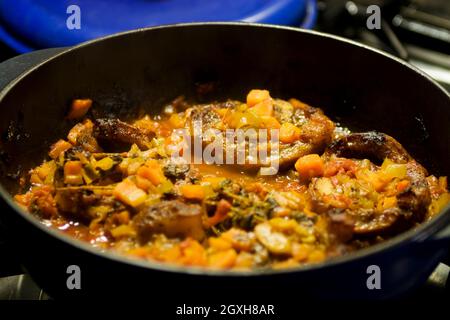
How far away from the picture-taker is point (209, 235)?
2.12 m

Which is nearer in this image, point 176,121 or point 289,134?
point 289,134

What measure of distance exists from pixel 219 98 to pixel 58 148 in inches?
39.9

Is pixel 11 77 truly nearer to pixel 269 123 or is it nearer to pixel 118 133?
pixel 118 133

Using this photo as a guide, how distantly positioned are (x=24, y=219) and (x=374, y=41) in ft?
11.9

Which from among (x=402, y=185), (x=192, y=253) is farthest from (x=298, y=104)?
(x=192, y=253)

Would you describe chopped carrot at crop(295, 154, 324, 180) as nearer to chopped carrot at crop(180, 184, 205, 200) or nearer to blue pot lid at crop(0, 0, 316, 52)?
chopped carrot at crop(180, 184, 205, 200)

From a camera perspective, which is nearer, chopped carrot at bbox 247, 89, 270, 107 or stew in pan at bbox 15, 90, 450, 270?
stew in pan at bbox 15, 90, 450, 270

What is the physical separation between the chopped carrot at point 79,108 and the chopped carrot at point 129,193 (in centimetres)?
76

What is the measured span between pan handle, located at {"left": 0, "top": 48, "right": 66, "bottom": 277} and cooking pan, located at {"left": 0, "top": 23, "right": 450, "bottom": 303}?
6 cm

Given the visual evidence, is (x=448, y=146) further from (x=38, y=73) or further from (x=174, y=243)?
(x=38, y=73)

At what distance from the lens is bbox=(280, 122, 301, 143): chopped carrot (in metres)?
2.72

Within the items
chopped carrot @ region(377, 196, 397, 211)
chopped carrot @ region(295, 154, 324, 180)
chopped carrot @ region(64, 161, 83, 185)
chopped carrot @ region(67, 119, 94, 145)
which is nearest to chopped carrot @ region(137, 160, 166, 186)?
chopped carrot @ region(64, 161, 83, 185)

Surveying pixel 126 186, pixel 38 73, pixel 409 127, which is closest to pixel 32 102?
pixel 38 73

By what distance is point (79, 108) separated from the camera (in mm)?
2891
